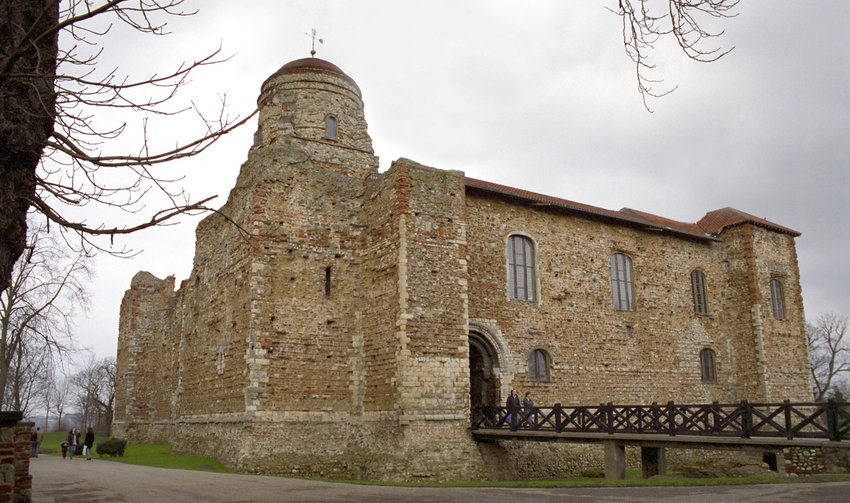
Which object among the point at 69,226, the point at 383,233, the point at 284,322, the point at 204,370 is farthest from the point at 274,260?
the point at 69,226

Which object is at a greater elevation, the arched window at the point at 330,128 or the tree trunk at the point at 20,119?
the arched window at the point at 330,128

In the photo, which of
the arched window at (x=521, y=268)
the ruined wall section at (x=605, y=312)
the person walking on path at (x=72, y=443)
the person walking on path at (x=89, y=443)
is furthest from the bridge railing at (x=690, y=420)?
the person walking on path at (x=72, y=443)

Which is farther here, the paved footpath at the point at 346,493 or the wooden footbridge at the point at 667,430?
the wooden footbridge at the point at 667,430

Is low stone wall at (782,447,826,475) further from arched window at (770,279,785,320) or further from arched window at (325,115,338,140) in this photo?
arched window at (325,115,338,140)

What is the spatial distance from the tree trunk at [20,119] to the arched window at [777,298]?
27.3 metres

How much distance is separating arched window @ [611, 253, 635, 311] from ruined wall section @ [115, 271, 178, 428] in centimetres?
1769

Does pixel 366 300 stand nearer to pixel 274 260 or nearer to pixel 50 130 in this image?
pixel 274 260

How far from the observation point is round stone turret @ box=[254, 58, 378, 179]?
66.7 feet

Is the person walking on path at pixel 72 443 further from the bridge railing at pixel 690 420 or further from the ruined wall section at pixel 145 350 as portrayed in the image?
the bridge railing at pixel 690 420

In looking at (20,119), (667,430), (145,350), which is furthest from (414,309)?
(145,350)

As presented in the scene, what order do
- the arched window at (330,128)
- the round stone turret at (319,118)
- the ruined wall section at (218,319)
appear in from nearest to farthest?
the ruined wall section at (218,319), the round stone turret at (319,118), the arched window at (330,128)

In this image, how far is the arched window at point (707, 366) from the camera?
25594 millimetres

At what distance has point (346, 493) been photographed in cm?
1054

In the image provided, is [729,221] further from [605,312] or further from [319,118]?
[319,118]
